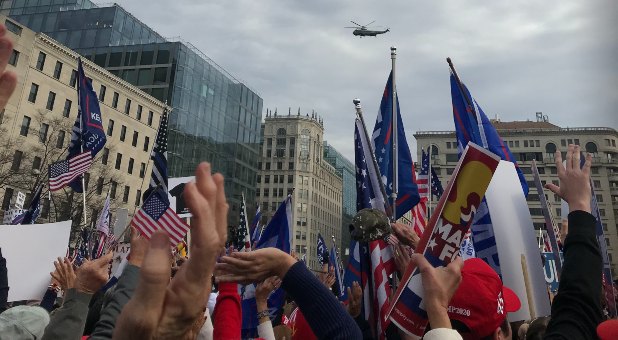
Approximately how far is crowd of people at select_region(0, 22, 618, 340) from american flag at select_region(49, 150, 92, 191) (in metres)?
7.52

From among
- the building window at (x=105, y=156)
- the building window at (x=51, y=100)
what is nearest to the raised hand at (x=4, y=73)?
the building window at (x=51, y=100)

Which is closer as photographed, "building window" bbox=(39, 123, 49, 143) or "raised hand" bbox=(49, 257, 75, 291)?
"raised hand" bbox=(49, 257, 75, 291)

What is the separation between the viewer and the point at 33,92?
140ft

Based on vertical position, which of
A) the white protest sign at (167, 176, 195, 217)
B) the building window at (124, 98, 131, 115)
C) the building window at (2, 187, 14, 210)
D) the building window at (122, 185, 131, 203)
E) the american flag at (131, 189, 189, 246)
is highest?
the building window at (124, 98, 131, 115)

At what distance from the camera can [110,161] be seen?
49.4 m

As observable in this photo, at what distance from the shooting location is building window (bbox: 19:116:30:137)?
4097 cm

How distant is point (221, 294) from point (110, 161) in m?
50.7

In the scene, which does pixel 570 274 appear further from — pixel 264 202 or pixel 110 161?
pixel 264 202

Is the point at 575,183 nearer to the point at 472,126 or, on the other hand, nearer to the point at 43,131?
the point at 472,126

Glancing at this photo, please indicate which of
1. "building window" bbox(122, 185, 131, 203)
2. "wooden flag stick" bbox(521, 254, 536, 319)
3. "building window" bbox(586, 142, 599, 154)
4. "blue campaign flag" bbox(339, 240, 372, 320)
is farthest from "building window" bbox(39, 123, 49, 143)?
"building window" bbox(586, 142, 599, 154)

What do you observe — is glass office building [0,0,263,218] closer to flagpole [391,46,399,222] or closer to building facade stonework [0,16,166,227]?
building facade stonework [0,16,166,227]

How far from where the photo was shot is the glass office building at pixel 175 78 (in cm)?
5800

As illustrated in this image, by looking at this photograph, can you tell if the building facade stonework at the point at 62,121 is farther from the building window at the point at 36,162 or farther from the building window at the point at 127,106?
the building window at the point at 127,106

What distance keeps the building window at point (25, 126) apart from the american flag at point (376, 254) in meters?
43.6
